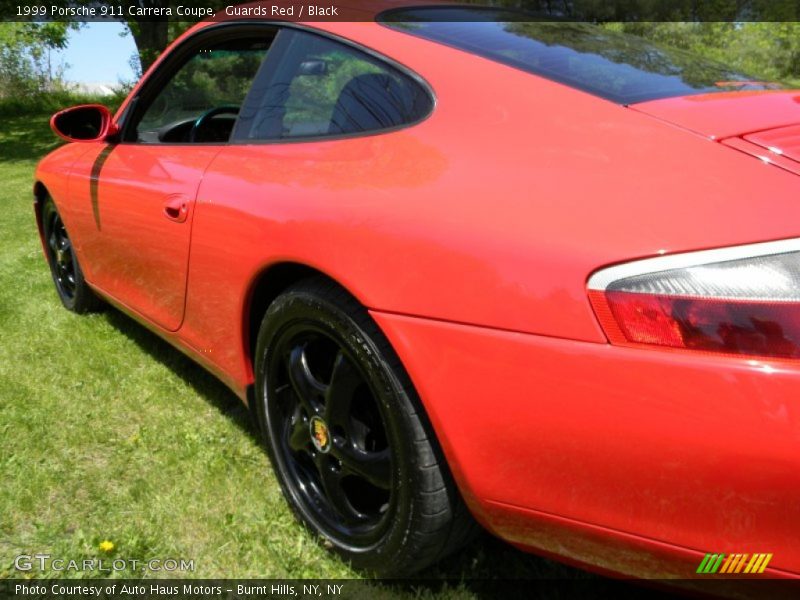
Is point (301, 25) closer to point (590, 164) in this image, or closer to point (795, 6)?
point (590, 164)

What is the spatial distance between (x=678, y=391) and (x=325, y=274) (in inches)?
34.6

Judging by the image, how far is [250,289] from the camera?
2.06m

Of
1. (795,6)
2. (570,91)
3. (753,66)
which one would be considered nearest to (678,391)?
(570,91)

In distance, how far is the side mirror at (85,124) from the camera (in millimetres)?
3000

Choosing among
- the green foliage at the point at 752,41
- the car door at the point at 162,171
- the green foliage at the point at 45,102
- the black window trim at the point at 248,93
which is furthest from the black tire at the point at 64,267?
the green foliage at the point at 45,102

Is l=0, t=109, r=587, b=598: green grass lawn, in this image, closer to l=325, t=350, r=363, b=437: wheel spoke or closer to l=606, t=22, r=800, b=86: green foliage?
l=325, t=350, r=363, b=437: wheel spoke

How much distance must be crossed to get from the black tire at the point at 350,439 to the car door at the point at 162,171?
0.58m

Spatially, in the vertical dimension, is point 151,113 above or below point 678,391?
below

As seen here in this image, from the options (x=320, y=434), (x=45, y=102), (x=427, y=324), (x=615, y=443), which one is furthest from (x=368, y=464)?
(x=45, y=102)

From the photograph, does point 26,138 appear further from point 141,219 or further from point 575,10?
point 141,219

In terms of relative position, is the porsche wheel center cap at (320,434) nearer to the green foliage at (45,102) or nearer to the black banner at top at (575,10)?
the black banner at top at (575,10)

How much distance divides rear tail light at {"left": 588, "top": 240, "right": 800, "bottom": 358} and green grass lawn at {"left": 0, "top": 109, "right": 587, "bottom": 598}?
0.97 m

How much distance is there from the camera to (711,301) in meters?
1.21

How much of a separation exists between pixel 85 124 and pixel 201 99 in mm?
561
